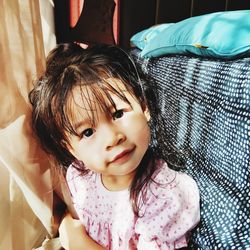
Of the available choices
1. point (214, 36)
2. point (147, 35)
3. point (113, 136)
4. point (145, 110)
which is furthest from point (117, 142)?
point (147, 35)

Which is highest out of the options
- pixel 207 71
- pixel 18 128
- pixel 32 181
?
pixel 207 71

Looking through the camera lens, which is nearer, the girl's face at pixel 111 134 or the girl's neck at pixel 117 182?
the girl's face at pixel 111 134

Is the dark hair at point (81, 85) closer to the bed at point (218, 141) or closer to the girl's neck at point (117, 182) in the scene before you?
the girl's neck at point (117, 182)

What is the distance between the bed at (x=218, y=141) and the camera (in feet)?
1.93

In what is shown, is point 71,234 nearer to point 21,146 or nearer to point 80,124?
point 21,146

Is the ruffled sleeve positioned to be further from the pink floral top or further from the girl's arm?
the girl's arm

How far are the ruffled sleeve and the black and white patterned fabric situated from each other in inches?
1.1

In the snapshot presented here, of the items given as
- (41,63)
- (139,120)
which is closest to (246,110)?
(139,120)

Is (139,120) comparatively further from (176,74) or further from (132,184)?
(176,74)

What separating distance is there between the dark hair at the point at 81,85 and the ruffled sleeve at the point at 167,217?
0.11 feet

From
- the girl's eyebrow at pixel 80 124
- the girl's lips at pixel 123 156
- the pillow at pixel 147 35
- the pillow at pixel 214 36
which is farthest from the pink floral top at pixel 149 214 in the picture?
the pillow at pixel 147 35

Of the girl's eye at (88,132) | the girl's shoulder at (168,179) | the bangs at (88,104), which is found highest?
the bangs at (88,104)

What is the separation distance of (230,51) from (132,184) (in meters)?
0.40

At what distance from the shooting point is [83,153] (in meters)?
0.66
